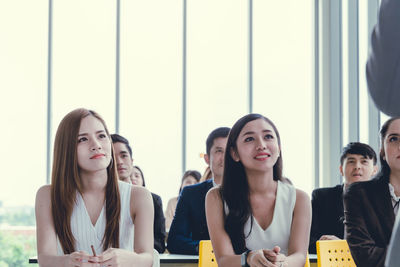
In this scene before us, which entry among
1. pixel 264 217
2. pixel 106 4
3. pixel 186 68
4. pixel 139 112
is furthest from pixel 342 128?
pixel 264 217

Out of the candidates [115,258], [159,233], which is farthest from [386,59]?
[159,233]

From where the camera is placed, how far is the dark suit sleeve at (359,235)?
243 cm

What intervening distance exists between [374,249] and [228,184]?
0.74 metres

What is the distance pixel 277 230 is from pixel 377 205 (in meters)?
0.48

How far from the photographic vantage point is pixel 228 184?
2725mm

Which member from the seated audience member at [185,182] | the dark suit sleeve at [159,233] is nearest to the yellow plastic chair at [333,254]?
the dark suit sleeve at [159,233]

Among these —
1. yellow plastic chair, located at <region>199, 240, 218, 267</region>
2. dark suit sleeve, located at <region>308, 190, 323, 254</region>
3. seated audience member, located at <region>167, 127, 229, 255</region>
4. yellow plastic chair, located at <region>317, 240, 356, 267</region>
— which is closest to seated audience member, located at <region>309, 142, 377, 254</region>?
dark suit sleeve, located at <region>308, 190, 323, 254</region>

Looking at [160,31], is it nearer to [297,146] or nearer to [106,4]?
[106,4]

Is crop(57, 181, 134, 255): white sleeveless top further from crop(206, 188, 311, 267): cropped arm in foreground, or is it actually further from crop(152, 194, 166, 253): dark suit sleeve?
crop(152, 194, 166, 253): dark suit sleeve

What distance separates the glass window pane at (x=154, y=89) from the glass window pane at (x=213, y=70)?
0.53 feet

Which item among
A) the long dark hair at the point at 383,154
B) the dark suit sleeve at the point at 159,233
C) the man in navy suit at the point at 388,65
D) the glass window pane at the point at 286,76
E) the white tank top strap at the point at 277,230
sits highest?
the glass window pane at the point at 286,76

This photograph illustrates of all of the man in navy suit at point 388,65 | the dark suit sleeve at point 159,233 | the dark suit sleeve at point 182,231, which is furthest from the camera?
the dark suit sleeve at point 159,233

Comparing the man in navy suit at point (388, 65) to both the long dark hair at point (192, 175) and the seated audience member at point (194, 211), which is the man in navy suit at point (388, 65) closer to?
the seated audience member at point (194, 211)

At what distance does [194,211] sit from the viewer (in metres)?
3.86
